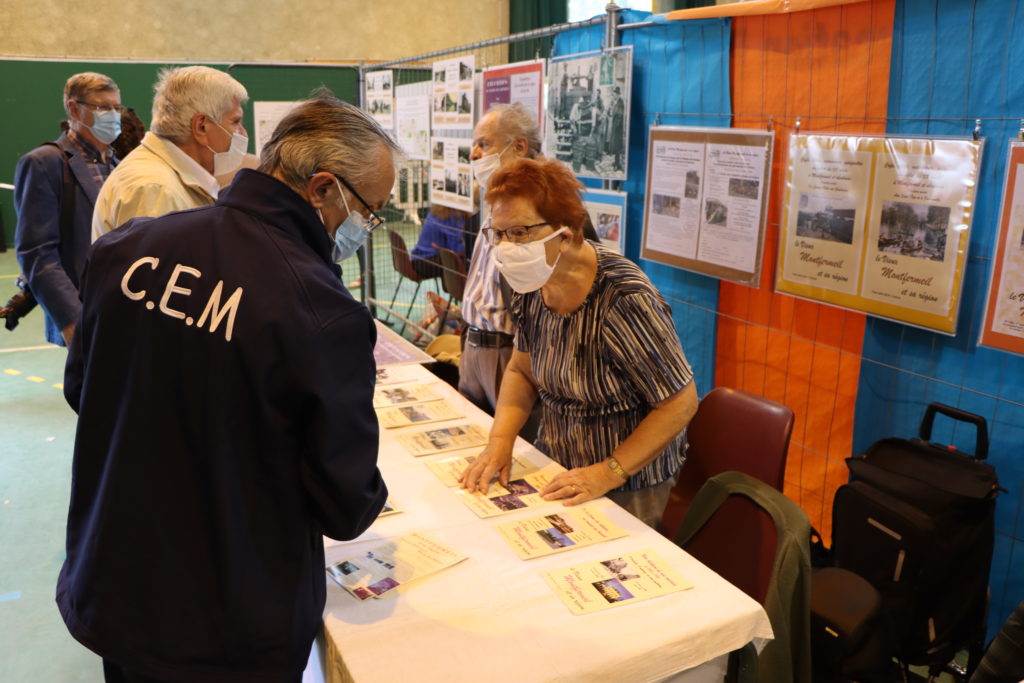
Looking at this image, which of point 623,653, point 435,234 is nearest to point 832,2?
point 623,653

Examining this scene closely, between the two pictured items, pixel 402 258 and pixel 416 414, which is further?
pixel 402 258

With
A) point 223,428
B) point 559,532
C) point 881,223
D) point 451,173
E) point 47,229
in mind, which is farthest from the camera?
point 451,173

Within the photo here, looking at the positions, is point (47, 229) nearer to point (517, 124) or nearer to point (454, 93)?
point (517, 124)

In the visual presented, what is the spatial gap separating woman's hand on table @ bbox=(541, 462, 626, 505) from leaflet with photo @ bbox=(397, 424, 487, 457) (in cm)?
37


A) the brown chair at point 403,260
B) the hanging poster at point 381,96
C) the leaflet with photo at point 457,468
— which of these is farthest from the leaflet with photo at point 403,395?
the hanging poster at point 381,96

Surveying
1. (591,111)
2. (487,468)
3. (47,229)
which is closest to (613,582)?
(487,468)

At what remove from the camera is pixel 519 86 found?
4.22m

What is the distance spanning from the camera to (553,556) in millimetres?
1644

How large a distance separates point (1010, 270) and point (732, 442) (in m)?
0.90

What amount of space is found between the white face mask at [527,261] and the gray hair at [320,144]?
0.66 metres

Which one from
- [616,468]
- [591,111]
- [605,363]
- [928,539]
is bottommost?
[928,539]

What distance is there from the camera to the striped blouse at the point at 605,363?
1.89 m

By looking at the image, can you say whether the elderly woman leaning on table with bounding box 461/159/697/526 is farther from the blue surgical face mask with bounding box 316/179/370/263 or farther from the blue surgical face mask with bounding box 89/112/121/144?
the blue surgical face mask with bounding box 89/112/121/144

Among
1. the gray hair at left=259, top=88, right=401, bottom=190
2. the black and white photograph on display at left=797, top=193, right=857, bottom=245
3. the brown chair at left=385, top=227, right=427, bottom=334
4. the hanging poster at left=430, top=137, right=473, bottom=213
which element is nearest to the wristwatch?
the gray hair at left=259, top=88, right=401, bottom=190
